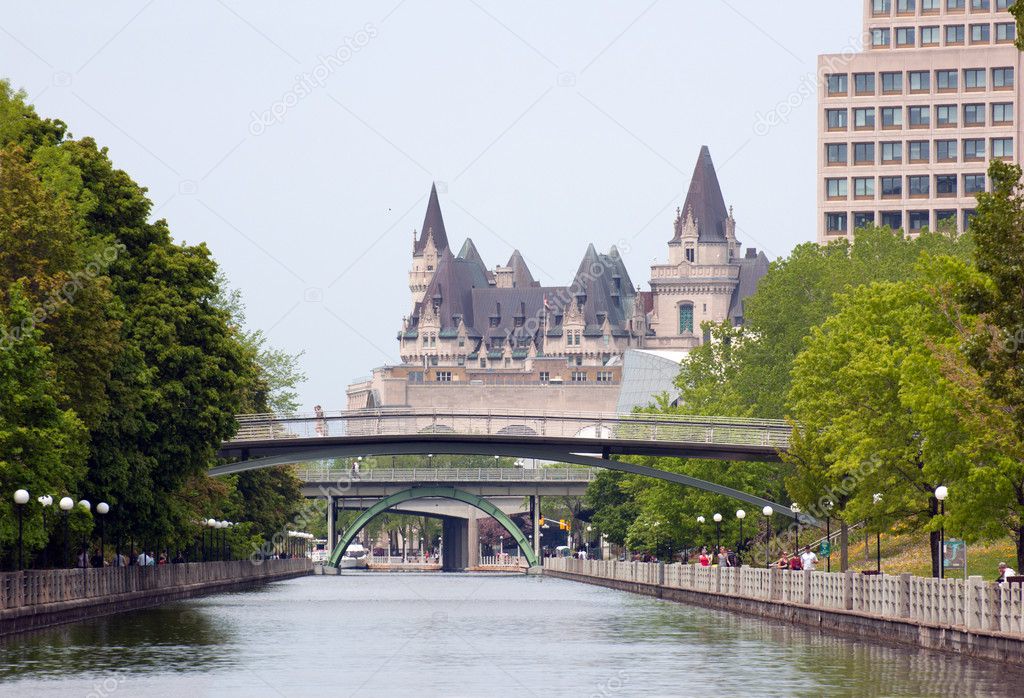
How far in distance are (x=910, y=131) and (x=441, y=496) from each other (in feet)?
154

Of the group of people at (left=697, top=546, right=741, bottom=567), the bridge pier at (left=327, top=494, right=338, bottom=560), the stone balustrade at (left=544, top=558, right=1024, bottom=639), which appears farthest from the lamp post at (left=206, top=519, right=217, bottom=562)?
the bridge pier at (left=327, top=494, right=338, bottom=560)

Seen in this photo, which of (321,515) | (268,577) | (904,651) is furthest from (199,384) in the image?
(321,515)

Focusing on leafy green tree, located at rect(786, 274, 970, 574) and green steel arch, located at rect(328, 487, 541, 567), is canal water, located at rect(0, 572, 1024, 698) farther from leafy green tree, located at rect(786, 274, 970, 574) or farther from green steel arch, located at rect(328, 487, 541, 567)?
green steel arch, located at rect(328, 487, 541, 567)

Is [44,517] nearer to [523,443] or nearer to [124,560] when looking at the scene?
[124,560]

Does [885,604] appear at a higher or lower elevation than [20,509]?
lower

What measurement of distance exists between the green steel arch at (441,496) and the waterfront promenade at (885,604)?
81.2 metres

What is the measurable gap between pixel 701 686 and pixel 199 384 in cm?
3514

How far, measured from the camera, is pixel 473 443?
90.9 meters

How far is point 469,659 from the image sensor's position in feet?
119

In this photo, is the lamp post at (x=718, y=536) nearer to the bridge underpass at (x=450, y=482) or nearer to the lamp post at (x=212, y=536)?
the lamp post at (x=212, y=536)

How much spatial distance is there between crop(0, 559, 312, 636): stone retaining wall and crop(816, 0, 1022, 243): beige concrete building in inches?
2226

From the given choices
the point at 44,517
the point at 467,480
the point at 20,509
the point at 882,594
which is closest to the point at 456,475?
the point at 467,480

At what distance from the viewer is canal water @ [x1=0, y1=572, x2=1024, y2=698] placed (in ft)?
96.0

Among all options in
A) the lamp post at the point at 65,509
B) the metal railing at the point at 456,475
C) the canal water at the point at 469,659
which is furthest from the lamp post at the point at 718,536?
the metal railing at the point at 456,475
